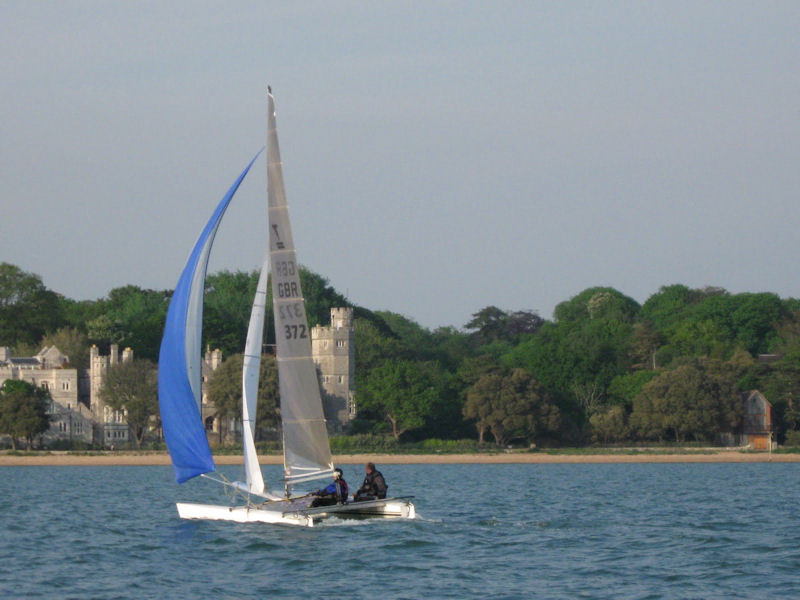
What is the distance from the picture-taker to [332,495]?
91.0 ft

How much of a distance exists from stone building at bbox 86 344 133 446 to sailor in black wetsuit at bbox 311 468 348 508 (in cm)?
5618

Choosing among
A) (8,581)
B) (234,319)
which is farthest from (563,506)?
(234,319)

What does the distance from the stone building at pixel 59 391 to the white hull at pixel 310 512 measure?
56.2m

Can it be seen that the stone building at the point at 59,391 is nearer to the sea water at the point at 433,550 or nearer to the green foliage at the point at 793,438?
the green foliage at the point at 793,438

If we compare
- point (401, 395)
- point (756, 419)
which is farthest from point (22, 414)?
point (756, 419)

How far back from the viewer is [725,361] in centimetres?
8681

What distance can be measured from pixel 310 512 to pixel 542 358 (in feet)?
202

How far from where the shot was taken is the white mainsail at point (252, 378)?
27797mm

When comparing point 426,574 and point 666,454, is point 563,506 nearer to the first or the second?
point 426,574

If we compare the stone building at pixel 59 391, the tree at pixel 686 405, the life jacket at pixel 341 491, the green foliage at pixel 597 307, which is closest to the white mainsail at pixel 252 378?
the life jacket at pixel 341 491

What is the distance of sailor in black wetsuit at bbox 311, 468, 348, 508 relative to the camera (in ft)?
90.6

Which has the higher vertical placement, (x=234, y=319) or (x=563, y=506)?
(x=234, y=319)

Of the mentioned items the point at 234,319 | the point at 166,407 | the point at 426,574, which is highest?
the point at 234,319

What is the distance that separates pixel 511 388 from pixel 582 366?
9550 mm
